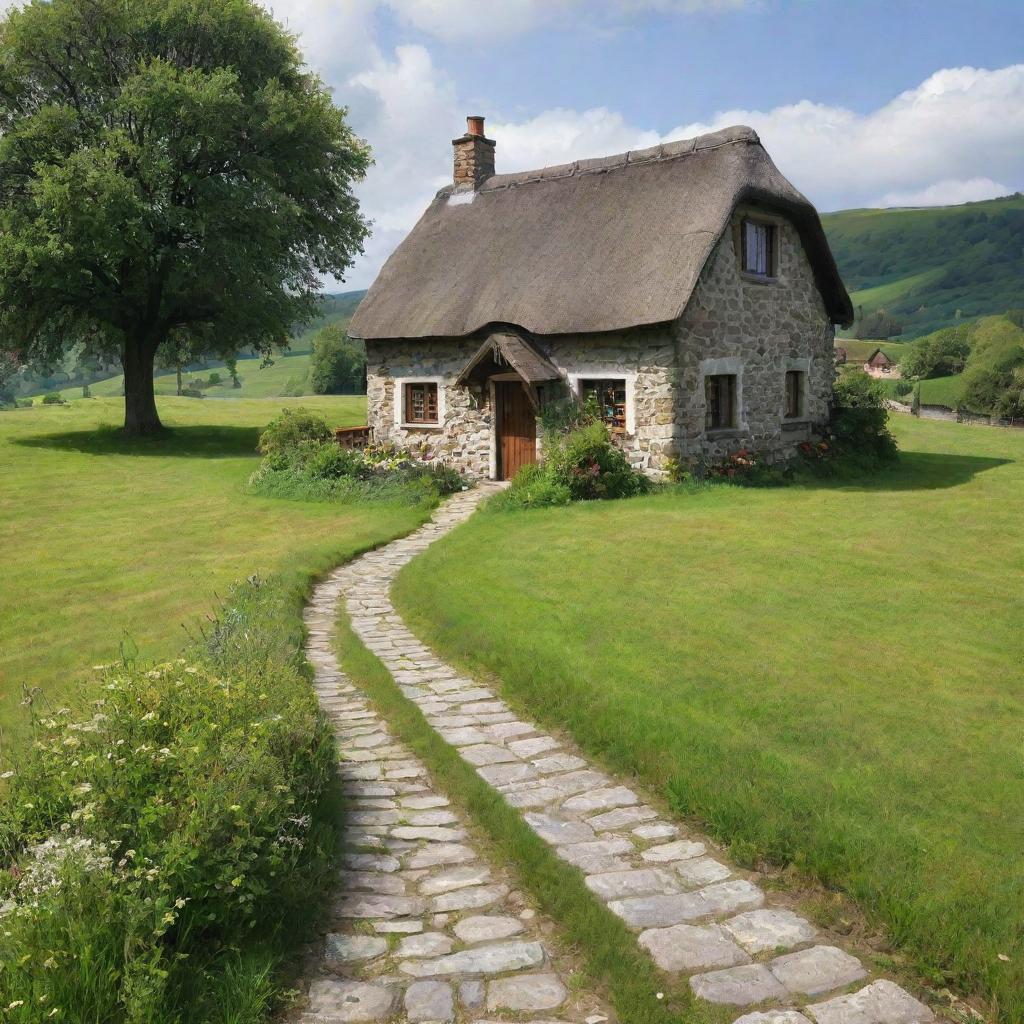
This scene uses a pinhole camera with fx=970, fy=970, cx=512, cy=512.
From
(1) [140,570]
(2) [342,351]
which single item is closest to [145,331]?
(1) [140,570]

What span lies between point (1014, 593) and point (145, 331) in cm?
2741

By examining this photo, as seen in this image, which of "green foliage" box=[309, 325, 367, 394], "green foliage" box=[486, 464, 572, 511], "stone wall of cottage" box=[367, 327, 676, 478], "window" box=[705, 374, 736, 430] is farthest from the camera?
"green foliage" box=[309, 325, 367, 394]

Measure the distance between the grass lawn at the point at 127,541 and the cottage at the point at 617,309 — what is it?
4523 mm

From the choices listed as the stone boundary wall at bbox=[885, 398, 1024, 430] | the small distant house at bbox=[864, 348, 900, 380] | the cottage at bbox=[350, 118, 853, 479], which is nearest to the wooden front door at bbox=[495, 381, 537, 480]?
the cottage at bbox=[350, 118, 853, 479]

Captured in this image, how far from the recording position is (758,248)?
22031 mm

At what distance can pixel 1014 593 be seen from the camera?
36.9ft

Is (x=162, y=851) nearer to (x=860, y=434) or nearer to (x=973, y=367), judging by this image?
(x=860, y=434)

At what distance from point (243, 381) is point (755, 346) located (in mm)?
123846

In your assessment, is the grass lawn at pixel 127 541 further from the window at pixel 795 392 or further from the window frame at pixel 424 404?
the window at pixel 795 392

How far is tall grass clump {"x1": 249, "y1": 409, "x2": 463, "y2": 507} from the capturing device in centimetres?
1977

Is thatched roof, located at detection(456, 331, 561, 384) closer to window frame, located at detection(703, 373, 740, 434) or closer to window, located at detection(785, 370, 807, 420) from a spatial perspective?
window frame, located at detection(703, 373, 740, 434)

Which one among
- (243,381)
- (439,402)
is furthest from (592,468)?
(243,381)

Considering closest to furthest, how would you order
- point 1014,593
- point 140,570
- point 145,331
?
point 1014,593 → point 140,570 → point 145,331

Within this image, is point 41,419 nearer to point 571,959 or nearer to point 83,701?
point 83,701
